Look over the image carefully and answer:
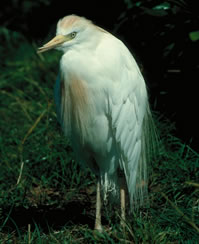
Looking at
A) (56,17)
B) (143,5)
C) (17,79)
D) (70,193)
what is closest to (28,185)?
(70,193)

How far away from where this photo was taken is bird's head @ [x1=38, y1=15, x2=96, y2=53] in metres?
2.57

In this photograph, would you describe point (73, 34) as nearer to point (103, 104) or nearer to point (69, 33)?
point (69, 33)

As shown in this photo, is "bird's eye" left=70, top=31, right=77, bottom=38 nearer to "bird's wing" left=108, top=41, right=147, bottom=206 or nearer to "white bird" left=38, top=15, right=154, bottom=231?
"white bird" left=38, top=15, right=154, bottom=231

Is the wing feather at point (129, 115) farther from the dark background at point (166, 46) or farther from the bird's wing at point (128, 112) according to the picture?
the dark background at point (166, 46)

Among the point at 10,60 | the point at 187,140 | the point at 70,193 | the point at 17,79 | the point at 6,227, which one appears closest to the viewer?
the point at 6,227

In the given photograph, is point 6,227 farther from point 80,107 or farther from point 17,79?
point 17,79

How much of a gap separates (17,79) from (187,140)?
2251 mm

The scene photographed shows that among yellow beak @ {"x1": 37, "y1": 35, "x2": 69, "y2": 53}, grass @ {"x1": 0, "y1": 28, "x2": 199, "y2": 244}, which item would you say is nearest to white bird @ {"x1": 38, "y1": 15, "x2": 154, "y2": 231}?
yellow beak @ {"x1": 37, "y1": 35, "x2": 69, "y2": 53}

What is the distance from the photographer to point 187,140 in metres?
3.86

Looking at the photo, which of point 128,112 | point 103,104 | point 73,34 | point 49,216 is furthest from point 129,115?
point 49,216

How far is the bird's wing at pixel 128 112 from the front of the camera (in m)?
2.71

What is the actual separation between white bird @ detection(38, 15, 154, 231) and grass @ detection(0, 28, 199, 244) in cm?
24

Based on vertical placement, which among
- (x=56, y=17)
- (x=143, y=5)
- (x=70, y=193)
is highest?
(x=143, y=5)

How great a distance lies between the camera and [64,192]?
354cm
